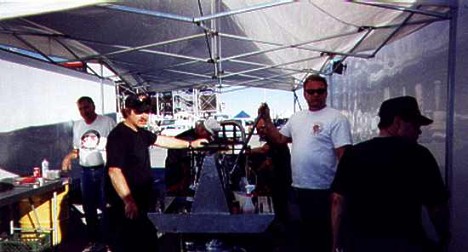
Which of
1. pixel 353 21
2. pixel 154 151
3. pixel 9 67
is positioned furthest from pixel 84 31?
pixel 154 151

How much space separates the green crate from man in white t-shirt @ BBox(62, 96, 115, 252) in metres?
0.64

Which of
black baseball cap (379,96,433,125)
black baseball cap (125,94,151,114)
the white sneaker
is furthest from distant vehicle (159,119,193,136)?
black baseball cap (379,96,433,125)

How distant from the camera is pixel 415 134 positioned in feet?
6.71

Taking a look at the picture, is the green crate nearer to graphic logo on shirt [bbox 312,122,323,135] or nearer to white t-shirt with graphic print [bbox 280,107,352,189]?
white t-shirt with graphic print [bbox 280,107,352,189]

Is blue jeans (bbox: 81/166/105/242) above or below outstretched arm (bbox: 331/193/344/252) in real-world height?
below

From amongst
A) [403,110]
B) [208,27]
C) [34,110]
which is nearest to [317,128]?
[403,110]

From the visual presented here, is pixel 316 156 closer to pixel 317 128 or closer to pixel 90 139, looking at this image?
pixel 317 128

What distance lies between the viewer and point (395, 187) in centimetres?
191

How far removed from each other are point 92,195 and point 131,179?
165cm

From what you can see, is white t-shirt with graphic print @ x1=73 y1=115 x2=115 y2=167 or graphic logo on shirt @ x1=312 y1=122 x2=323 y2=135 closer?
graphic logo on shirt @ x1=312 y1=122 x2=323 y2=135

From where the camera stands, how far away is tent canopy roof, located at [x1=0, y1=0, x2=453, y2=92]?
3133 millimetres

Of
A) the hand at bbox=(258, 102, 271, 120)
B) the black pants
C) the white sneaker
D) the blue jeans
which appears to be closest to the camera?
the hand at bbox=(258, 102, 271, 120)

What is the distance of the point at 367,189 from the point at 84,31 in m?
3.61

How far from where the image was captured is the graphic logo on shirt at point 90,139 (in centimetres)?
464
